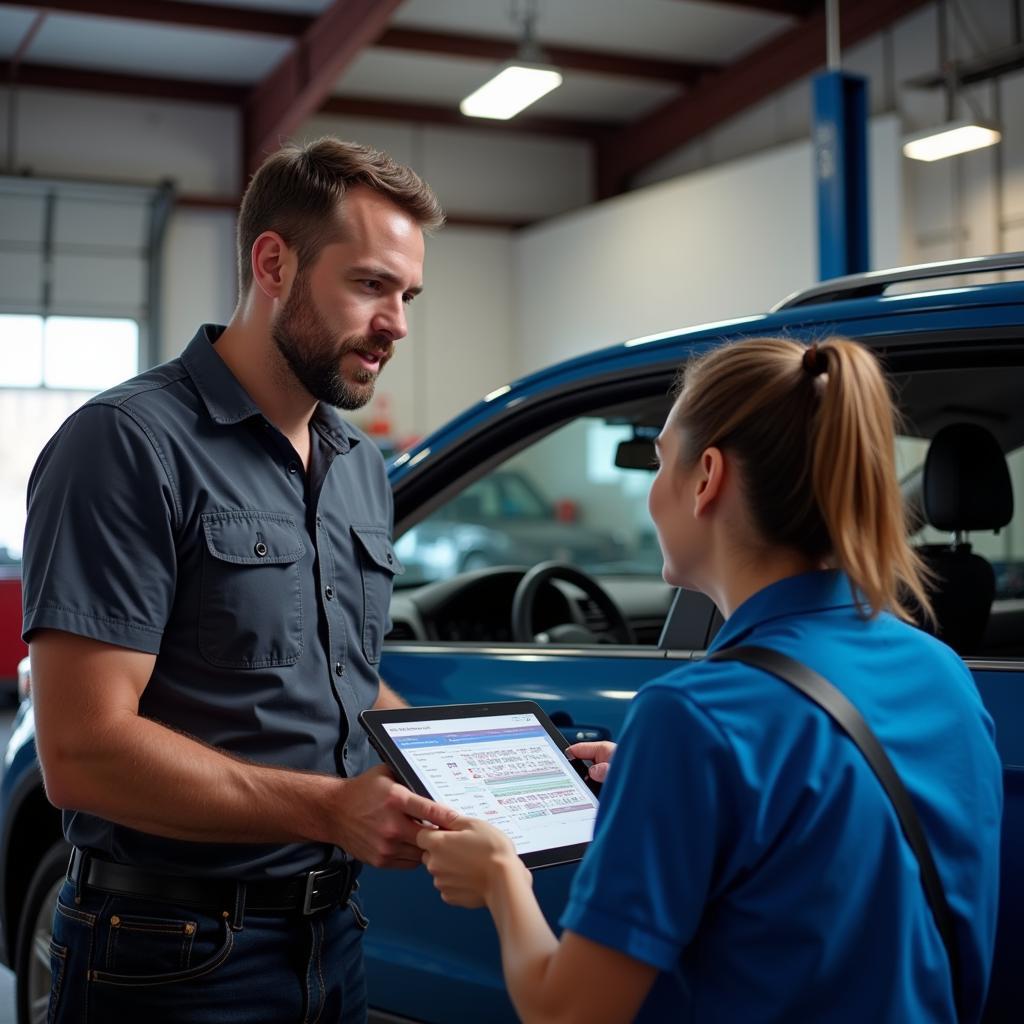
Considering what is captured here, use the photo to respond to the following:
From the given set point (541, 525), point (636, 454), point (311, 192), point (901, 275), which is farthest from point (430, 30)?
point (311, 192)

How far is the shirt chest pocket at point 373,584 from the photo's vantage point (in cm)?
181

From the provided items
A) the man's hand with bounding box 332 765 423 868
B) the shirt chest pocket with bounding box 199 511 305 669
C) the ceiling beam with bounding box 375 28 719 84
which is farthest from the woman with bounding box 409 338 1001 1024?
the ceiling beam with bounding box 375 28 719 84

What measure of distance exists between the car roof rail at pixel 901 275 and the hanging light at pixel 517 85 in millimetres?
7107

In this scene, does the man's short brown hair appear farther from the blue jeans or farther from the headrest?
the headrest

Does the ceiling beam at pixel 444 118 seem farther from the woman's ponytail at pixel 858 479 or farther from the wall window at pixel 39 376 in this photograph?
the woman's ponytail at pixel 858 479

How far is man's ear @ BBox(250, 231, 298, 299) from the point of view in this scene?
5.54 ft

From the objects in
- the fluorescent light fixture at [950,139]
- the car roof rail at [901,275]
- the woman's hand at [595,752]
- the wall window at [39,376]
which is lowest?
the woman's hand at [595,752]

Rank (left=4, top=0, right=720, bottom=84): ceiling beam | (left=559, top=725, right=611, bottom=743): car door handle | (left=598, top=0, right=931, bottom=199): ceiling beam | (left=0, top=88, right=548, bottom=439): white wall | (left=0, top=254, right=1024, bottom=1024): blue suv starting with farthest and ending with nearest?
1. (left=0, top=88, right=548, bottom=439): white wall
2. (left=598, top=0, right=931, bottom=199): ceiling beam
3. (left=4, top=0, right=720, bottom=84): ceiling beam
4. (left=559, top=725, right=611, bottom=743): car door handle
5. (left=0, top=254, right=1024, bottom=1024): blue suv

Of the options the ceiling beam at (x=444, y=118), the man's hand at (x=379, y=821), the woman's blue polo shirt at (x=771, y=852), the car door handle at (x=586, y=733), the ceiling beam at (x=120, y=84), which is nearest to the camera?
the woman's blue polo shirt at (x=771, y=852)

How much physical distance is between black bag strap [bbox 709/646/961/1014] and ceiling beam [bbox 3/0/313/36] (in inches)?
401

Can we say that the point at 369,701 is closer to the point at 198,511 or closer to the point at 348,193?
the point at 198,511

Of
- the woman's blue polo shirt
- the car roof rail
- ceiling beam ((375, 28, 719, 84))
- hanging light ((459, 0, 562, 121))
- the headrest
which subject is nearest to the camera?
the woman's blue polo shirt

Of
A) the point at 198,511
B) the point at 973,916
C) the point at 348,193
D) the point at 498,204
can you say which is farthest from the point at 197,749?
the point at 498,204

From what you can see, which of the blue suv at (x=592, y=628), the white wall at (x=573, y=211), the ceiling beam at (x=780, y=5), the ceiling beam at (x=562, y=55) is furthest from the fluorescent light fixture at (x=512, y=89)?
the blue suv at (x=592, y=628)
